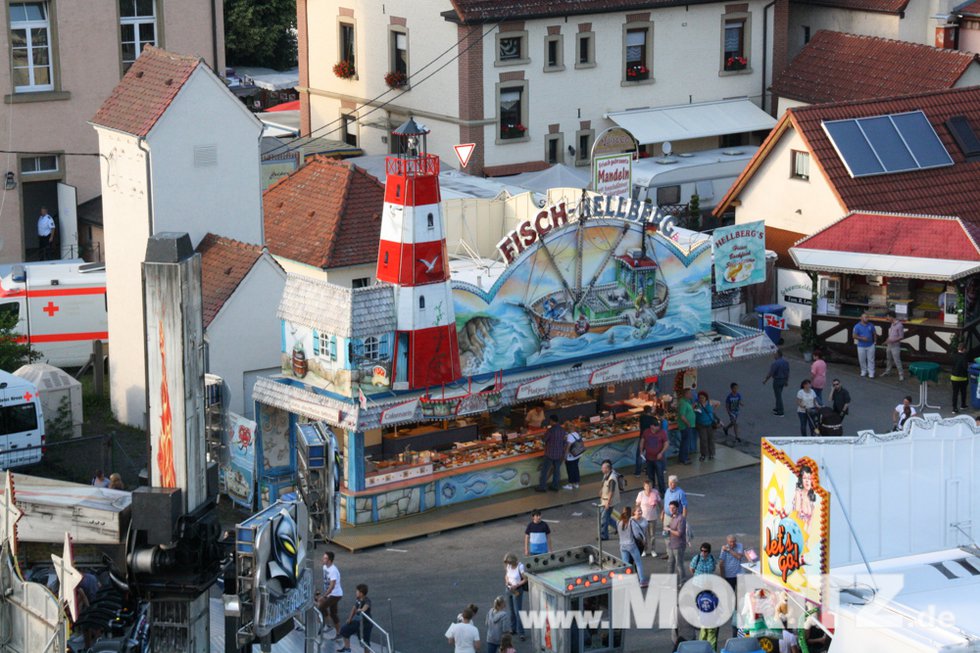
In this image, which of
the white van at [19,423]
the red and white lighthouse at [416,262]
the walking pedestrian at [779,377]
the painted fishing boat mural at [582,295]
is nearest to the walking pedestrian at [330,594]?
the red and white lighthouse at [416,262]

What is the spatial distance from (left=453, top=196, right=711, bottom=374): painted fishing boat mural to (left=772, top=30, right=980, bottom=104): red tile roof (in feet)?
57.8

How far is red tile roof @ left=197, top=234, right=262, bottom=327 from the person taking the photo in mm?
32406

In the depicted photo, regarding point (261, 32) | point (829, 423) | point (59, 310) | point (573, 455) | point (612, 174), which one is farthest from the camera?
point (261, 32)

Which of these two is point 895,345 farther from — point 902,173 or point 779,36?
point 779,36

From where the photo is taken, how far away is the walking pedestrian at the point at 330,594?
82.1ft

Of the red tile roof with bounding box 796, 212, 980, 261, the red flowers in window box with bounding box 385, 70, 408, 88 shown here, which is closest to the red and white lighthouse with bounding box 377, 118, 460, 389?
the red tile roof with bounding box 796, 212, 980, 261

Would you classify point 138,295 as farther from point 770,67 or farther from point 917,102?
point 770,67

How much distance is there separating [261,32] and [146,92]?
34.1 meters

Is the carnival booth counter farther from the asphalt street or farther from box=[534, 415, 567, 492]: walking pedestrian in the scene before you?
box=[534, 415, 567, 492]: walking pedestrian

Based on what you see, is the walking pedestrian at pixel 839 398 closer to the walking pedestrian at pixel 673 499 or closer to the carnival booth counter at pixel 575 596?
the walking pedestrian at pixel 673 499

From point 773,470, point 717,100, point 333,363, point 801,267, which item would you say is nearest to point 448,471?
point 333,363

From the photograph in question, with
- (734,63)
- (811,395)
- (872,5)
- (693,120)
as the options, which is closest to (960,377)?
(811,395)

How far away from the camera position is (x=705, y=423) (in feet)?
108

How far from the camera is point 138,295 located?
33844 mm
